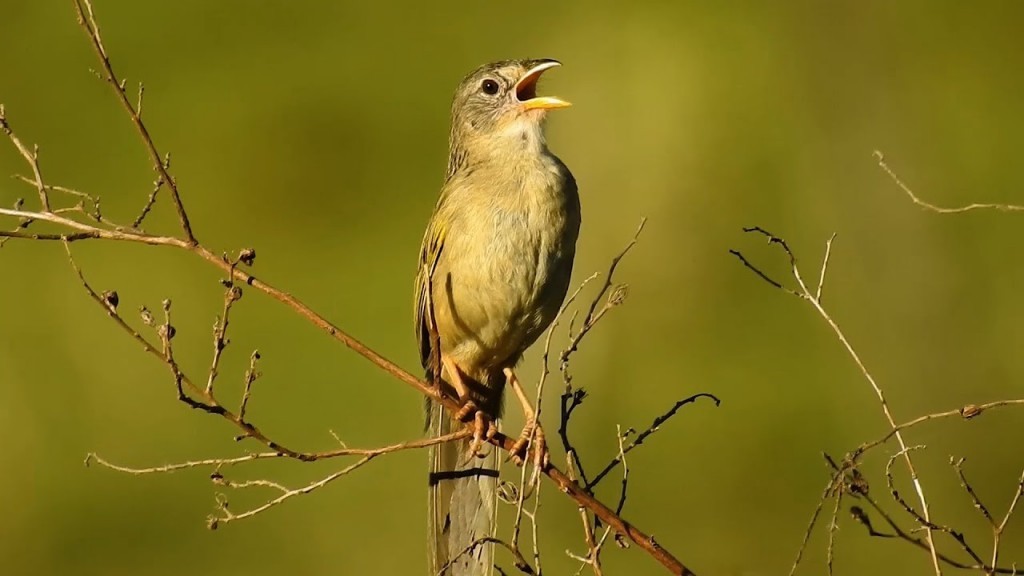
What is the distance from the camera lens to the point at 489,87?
5.96 meters

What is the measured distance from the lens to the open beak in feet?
18.1

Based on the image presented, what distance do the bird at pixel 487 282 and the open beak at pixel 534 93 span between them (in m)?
0.01

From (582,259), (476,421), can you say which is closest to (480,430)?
(476,421)

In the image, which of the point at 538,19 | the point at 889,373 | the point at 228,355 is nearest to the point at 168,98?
the point at 538,19

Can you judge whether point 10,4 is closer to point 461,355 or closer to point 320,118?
point 320,118

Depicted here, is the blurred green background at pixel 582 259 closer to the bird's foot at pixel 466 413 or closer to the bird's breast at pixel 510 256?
the bird's breast at pixel 510 256

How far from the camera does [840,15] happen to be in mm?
14383

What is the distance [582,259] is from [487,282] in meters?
6.45

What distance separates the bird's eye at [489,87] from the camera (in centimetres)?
594

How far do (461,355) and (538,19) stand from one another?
13.8m

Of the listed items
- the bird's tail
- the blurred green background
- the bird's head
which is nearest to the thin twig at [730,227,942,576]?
the bird's tail

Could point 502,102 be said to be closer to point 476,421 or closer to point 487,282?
point 487,282

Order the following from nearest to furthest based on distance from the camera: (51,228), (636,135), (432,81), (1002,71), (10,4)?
(51,228), (636,135), (1002,71), (432,81), (10,4)

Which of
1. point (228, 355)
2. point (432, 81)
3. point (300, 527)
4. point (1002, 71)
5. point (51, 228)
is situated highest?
point (432, 81)
